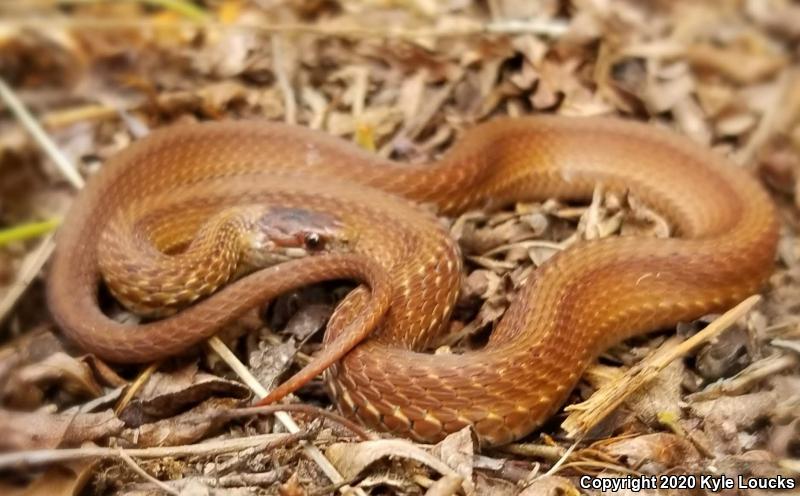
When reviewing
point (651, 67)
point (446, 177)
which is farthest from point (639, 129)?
point (446, 177)

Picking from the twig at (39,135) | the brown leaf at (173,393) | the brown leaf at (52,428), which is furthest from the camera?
the twig at (39,135)

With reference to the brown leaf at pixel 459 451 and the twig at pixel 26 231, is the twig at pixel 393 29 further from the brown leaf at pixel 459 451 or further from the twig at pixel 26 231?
the brown leaf at pixel 459 451

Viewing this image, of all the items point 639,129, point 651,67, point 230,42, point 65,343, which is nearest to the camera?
point 65,343

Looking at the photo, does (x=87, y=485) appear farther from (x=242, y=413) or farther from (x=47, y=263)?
(x=47, y=263)

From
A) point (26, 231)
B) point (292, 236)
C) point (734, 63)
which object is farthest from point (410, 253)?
point (734, 63)

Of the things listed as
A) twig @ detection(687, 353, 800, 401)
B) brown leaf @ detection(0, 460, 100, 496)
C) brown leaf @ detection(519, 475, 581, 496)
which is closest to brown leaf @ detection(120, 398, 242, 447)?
brown leaf @ detection(0, 460, 100, 496)

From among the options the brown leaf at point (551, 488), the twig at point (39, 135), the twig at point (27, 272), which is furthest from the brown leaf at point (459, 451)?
the twig at point (39, 135)
